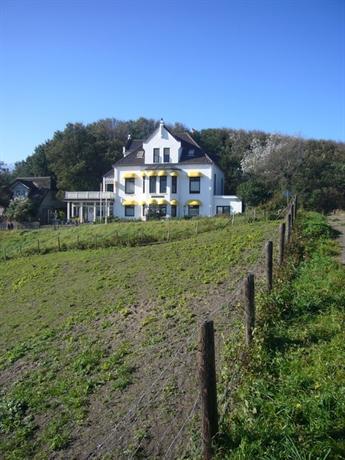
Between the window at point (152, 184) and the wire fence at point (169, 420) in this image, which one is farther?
the window at point (152, 184)

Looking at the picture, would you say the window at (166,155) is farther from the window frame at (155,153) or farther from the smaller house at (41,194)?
the smaller house at (41,194)

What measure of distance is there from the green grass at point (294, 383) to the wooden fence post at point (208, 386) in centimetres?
17

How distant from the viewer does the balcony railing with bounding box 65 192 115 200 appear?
48812mm

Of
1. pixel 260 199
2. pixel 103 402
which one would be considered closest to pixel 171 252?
pixel 103 402

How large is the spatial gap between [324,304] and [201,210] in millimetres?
36806

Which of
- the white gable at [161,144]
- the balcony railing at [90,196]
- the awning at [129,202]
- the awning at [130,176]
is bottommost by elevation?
the awning at [129,202]

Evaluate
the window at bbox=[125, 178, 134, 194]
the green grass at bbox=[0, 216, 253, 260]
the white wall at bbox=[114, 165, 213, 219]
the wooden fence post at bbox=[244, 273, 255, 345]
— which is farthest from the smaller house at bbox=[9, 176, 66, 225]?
the wooden fence post at bbox=[244, 273, 255, 345]

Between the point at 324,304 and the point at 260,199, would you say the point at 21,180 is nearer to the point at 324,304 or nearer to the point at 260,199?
the point at 260,199

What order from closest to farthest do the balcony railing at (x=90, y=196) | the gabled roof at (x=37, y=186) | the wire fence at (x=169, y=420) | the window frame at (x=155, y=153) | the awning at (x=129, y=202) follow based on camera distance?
the wire fence at (x=169, y=420)
the window frame at (x=155, y=153)
the awning at (x=129, y=202)
the balcony railing at (x=90, y=196)
the gabled roof at (x=37, y=186)

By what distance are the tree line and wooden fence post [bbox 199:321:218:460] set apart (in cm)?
2928

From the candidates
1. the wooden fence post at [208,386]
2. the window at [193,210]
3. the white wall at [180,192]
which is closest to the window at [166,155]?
the white wall at [180,192]

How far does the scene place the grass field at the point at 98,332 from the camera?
283 inches

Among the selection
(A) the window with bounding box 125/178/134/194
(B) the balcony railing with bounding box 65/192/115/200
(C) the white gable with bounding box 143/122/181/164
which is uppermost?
(C) the white gable with bounding box 143/122/181/164

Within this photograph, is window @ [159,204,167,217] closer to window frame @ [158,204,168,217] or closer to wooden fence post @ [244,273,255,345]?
window frame @ [158,204,168,217]
